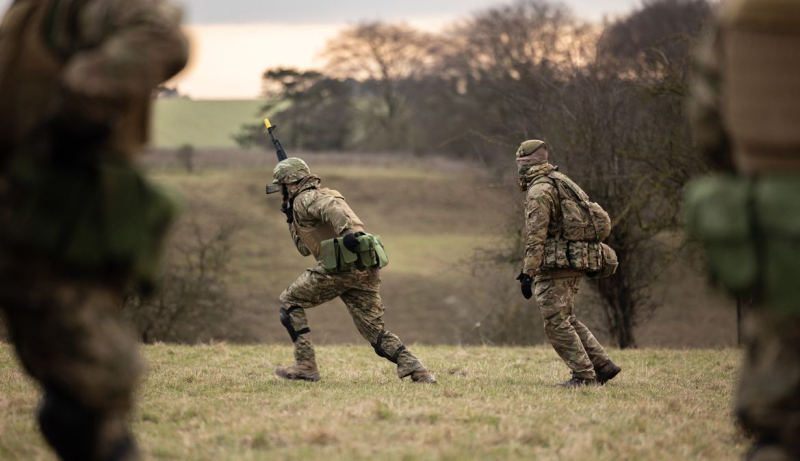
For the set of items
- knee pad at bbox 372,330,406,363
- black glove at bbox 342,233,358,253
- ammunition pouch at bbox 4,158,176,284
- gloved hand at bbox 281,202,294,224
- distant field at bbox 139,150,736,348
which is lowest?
distant field at bbox 139,150,736,348

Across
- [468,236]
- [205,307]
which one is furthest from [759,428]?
[468,236]

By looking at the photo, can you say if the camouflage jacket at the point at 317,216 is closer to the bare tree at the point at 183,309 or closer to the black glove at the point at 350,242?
the black glove at the point at 350,242

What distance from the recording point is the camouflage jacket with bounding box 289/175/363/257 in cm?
934

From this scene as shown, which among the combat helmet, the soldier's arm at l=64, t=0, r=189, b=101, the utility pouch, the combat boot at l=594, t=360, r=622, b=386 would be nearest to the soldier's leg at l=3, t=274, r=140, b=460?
the soldier's arm at l=64, t=0, r=189, b=101

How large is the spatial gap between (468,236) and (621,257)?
27.2 meters

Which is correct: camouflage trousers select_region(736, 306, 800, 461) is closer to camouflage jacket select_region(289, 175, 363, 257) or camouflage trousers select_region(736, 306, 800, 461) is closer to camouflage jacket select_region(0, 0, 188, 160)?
camouflage jacket select_region(0, 0, 188, 160)

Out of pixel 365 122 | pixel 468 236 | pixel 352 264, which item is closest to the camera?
pixel 352 264

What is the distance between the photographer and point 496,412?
757 centimetres

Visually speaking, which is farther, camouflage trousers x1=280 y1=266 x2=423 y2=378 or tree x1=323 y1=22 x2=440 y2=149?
tree x1=323 y1=22 x2=440 y2=149

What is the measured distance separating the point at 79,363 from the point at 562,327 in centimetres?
602

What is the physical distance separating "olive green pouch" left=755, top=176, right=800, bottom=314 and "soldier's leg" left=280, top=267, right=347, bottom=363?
18.9ft

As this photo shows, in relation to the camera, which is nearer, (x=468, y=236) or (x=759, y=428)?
(x=759, y=428)

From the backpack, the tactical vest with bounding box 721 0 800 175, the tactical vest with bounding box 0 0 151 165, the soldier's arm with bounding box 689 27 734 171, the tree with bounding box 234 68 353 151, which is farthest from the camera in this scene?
the tree with bounding box 234 68 353 151

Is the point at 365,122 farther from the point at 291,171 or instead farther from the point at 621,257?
the point at 291,171
